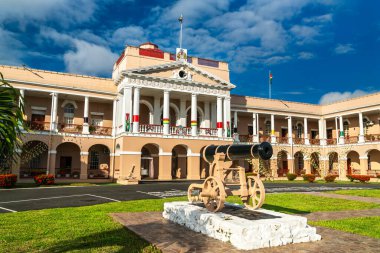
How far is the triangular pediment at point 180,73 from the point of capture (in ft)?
95.6

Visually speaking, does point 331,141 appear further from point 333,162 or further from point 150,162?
point 150,162

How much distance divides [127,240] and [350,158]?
38.2 meters

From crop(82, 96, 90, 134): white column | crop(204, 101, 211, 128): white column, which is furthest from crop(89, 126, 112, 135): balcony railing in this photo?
crop(204, 101, 211, 128): white column

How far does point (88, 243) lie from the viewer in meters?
6.65

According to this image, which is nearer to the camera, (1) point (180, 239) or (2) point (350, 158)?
(1) point (180, 239)

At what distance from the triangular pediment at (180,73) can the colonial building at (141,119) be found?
92mm

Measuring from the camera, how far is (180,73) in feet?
101

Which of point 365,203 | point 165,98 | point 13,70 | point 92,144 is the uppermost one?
point 13,70

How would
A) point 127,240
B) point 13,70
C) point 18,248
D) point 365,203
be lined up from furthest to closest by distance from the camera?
point 13,70
point 365,203
point 127,240
point 18,248

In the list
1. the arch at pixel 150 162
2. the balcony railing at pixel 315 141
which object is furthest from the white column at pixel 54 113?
the balcony railing at pixel 315 141

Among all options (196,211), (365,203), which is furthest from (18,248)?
(365,203)

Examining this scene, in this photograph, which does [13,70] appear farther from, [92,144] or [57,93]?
[92,144]

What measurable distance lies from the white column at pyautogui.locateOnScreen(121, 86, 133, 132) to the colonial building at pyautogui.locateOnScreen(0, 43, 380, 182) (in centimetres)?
8

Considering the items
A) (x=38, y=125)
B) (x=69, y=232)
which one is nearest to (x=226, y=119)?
(x=38, y=125)
